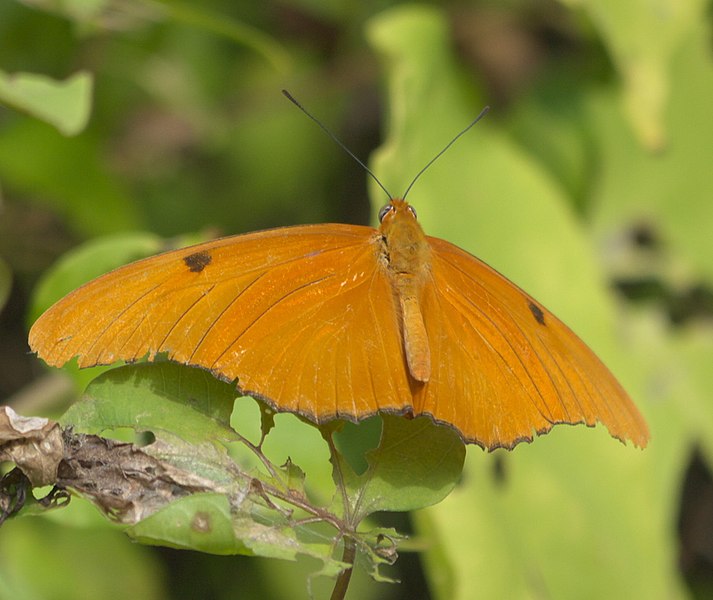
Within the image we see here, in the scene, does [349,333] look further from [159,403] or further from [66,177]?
[66,177]

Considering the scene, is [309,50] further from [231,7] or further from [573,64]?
[573,64]

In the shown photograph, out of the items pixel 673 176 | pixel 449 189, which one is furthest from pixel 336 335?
pixel 673 176

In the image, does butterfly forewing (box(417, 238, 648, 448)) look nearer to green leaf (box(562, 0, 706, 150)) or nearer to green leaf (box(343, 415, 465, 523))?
green leaf (box(343, 415, 465, 523))

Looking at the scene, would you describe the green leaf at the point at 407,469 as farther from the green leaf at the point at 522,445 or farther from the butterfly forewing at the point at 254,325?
the green leaf at the point at 522,445

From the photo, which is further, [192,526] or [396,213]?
[396,213]

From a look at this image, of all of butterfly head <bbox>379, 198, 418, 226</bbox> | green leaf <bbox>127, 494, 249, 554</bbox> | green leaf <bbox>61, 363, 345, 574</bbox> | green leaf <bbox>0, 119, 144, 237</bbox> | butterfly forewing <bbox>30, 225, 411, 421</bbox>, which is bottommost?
green leaf <bbox>127, 494, 249, 554</bbox>

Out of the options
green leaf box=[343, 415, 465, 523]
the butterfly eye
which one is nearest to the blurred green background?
the butterfly eye
